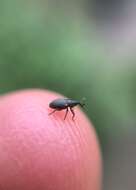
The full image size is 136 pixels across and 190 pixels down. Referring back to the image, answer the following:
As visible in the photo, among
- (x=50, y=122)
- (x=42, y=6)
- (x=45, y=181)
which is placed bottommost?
(x=45, y=181)

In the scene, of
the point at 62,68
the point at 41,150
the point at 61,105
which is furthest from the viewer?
the point at 62,68

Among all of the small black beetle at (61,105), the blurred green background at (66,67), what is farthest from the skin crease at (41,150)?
the blurred green background at (66,67)

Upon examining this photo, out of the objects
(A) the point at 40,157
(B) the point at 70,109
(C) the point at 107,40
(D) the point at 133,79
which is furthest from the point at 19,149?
(C) the point at 107,40

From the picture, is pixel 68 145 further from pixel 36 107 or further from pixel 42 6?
pixel 42 6

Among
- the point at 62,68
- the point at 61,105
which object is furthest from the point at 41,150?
the point at 62,68

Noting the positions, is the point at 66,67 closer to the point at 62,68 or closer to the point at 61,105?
the point at 62,68

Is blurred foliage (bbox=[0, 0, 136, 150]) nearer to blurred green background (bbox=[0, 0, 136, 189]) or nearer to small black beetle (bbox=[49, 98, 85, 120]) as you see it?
blurred green background (bbox=[0, 0, 136, 189])
